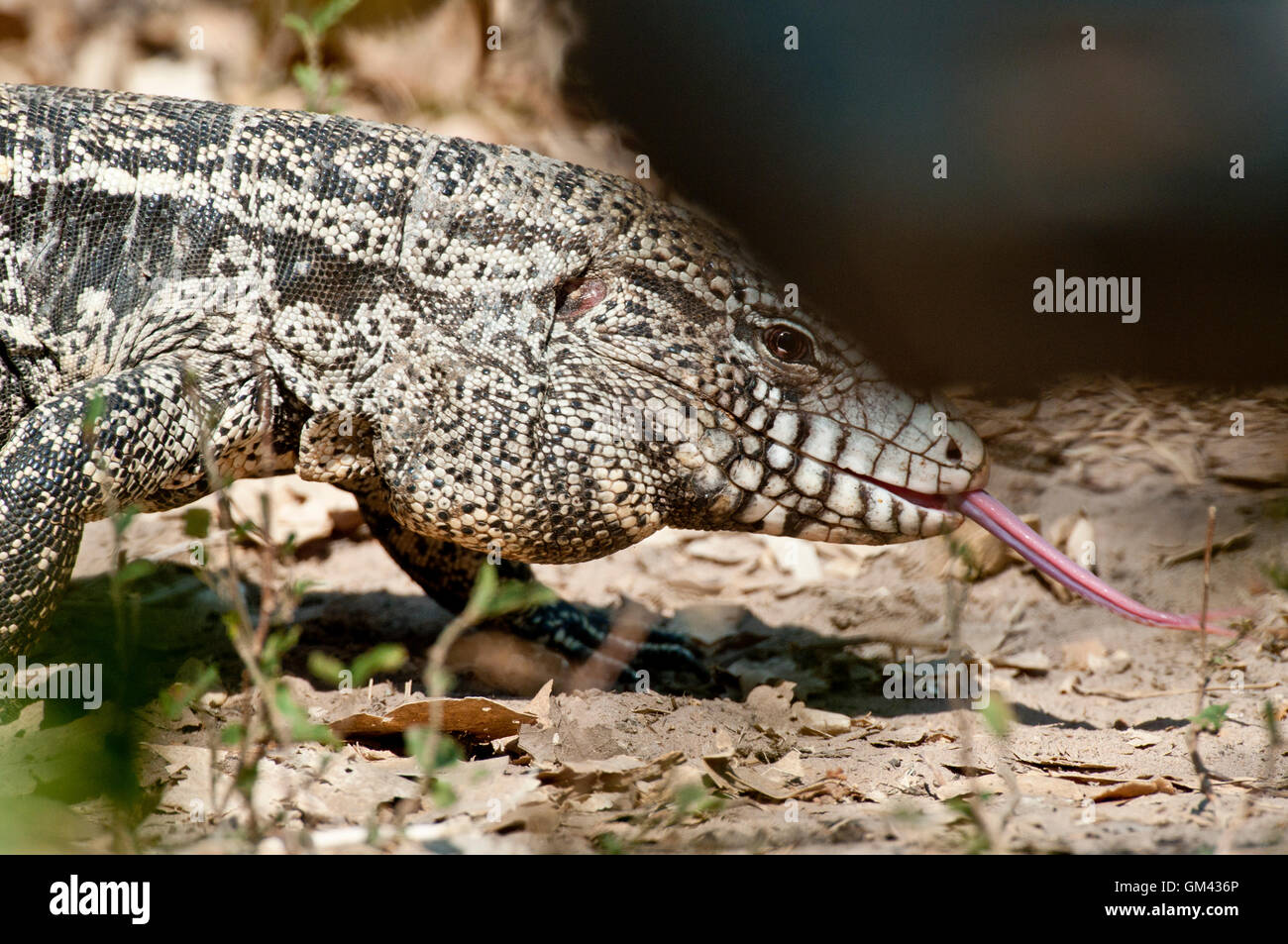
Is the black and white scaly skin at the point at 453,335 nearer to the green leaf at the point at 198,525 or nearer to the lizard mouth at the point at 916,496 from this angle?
the lizard mouth at the point at 916,496

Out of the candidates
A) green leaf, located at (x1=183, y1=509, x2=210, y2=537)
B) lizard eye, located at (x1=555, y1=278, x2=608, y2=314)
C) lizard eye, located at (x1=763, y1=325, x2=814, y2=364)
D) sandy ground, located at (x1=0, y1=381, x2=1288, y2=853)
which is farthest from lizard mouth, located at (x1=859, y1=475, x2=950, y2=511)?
green leaf, located at (x1=183, y1=509, x2=210, y2=537)

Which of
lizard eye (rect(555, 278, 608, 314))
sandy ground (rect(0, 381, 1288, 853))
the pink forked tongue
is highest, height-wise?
lizard eye (rect(555, 278, 608, 314))

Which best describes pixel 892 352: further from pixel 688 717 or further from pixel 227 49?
pixel 227 49

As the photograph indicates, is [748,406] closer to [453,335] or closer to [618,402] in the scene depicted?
[618,402]

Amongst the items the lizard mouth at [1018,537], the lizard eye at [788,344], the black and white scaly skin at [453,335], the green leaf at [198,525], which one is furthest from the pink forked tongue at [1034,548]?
the green leaf at [198,525]

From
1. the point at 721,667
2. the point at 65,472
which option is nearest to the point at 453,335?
the point at 65,472

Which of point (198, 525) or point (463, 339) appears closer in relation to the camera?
point (198, 525)

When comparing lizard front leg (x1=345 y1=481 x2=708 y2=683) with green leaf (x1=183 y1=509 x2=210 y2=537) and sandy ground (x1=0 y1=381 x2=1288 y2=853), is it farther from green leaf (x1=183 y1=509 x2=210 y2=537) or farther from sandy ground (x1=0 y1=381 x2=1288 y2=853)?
green leaf (x1=183 y1=509 x2=210 y2=537)
